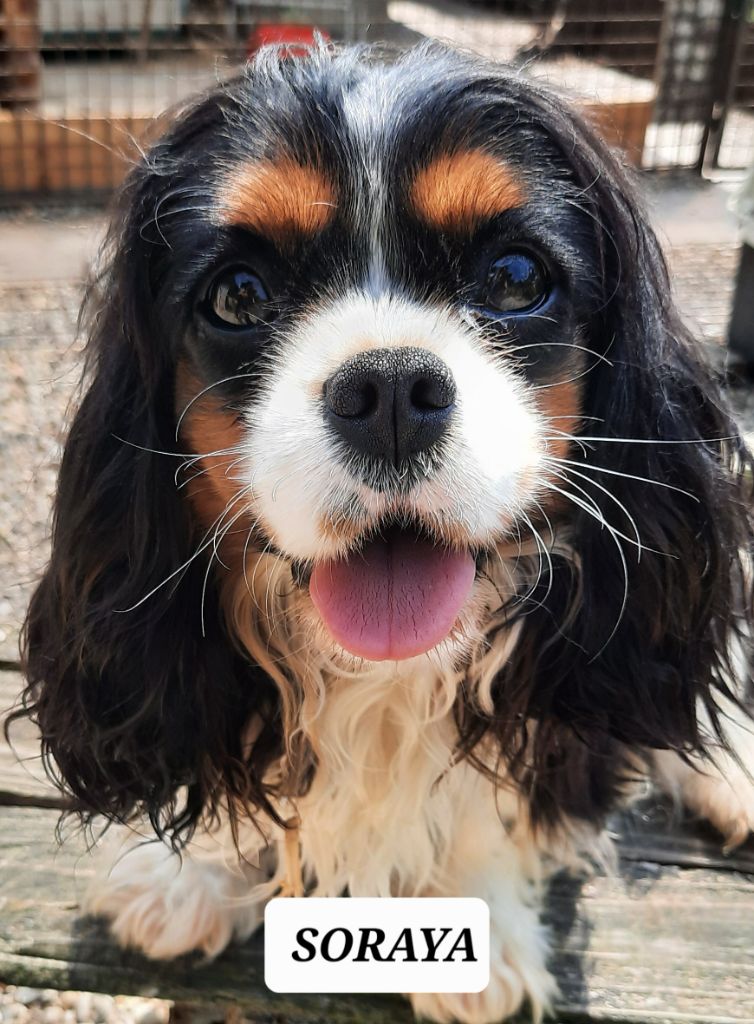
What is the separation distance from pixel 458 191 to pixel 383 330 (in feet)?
0.50

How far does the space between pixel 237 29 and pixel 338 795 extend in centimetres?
530

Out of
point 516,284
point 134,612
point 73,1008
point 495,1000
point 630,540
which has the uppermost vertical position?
point 516,284

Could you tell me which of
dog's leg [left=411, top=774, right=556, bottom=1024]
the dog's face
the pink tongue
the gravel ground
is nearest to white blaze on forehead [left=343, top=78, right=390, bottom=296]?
the dog's face

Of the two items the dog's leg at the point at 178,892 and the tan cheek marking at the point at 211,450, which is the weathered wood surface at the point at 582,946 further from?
the tan cheek marking at the point at 211,450

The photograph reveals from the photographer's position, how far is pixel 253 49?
4.01 meters

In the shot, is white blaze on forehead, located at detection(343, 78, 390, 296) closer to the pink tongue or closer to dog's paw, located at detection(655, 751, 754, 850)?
the pink tongue

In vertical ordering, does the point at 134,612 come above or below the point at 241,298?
below

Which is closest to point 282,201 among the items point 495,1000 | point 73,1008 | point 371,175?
point 371,175

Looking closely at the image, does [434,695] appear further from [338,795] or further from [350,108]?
[350,108]

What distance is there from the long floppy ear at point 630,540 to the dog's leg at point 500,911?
8cm

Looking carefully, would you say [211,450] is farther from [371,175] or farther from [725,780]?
[725,780]

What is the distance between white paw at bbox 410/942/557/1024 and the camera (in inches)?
48.9

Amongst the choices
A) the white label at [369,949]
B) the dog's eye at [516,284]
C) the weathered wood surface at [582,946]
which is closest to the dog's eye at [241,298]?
the dog's eye at [516,284]

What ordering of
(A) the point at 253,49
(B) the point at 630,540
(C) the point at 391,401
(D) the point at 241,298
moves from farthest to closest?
(A) the point at 253,49 < (B) the point at 630,540 < (D) the point at 241,298 < (C) the point at 391,401
